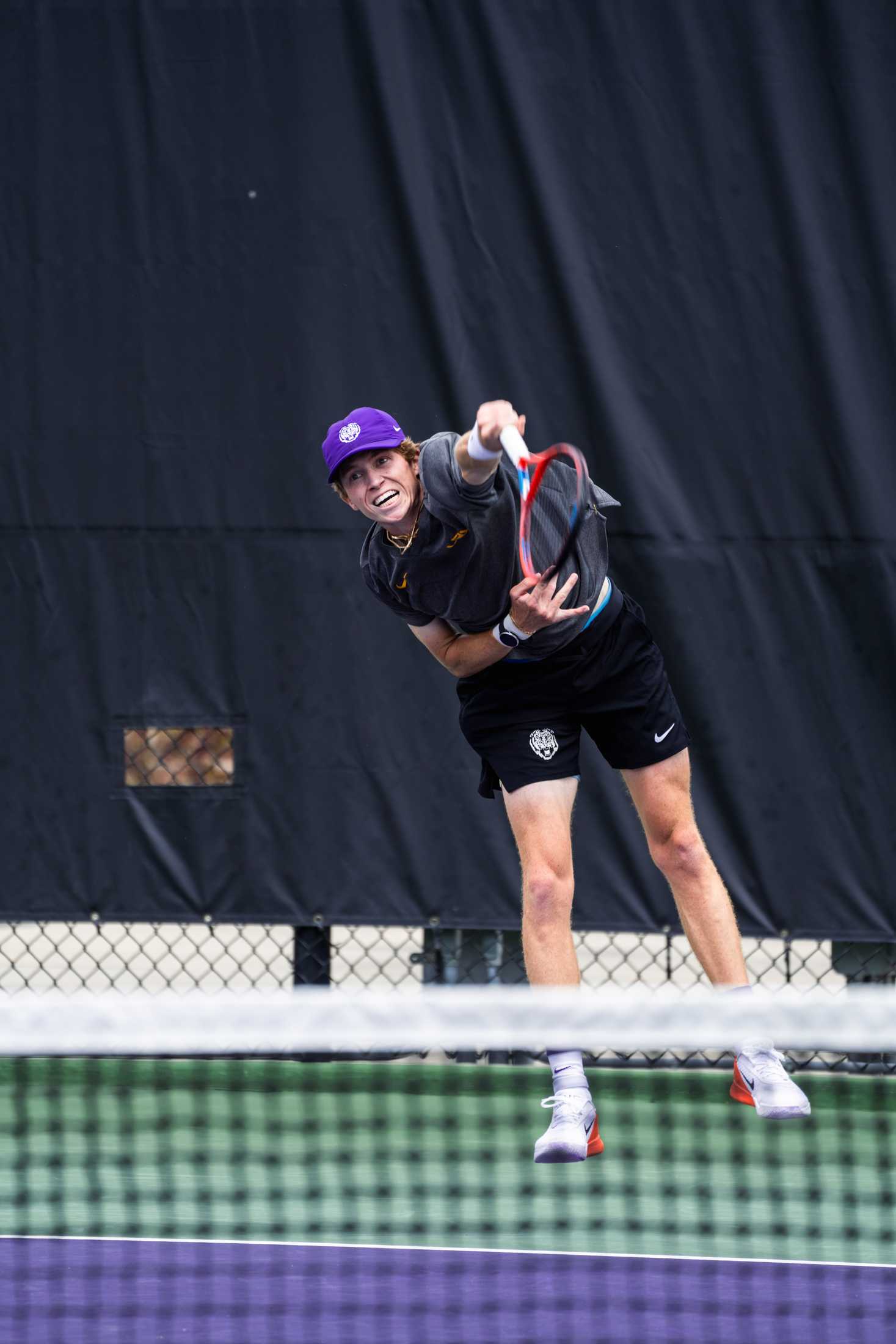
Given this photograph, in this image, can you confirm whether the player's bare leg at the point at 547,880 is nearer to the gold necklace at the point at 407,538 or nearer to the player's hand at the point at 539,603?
the player's hand at the point at 539,603

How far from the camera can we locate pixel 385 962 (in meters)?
5.58

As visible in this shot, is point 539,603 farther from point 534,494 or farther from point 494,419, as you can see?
point 494,419

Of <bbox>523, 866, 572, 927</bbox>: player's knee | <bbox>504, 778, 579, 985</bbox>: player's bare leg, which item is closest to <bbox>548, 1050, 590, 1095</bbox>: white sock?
<bbox>504, 778, 579, 985</bbox>: player's bare leg

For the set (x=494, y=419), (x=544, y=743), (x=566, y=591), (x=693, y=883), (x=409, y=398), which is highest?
(x=409, y=398)

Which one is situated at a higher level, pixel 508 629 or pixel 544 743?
pixel 508 629

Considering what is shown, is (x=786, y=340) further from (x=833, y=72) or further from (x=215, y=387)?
(x=215, y=387)

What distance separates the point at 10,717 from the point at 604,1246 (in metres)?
2.07

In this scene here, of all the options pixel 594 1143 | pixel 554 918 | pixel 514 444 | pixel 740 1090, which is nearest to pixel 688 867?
pixel 554 918

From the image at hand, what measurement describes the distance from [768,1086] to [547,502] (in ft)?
3.86

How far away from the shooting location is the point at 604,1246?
116 inches

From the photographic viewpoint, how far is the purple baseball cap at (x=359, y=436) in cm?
304

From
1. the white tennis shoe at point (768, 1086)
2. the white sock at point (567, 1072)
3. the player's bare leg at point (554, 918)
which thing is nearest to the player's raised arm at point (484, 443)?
the player's bare leg at point (554, 918)

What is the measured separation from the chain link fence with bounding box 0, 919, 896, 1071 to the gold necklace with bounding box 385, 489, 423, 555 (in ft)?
3.63

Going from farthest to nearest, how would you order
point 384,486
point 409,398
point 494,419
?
point 409,398 < point 384,486 < point 494,419
